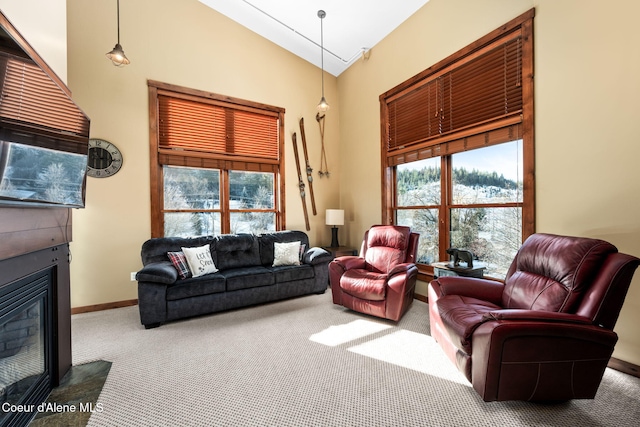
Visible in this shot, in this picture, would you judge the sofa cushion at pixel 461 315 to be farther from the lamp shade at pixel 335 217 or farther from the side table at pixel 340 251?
the lamp shade at pixel 335 217

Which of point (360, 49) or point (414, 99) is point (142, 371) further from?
point (360, 49)

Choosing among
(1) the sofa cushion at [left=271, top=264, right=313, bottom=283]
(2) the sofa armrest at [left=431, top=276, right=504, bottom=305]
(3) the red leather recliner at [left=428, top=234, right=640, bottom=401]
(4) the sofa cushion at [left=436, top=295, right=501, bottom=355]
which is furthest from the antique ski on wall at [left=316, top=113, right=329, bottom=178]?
(3) the red leather recliner at [left=428, top=234, right=640, bottom=401]

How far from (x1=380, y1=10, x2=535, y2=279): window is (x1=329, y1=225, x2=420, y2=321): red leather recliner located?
0.55 metres

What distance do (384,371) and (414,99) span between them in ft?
10.6

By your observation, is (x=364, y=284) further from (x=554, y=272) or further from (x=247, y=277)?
(x=554, y=272)

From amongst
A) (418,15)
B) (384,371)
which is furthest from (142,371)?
(418,15)

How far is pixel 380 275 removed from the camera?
119 inches

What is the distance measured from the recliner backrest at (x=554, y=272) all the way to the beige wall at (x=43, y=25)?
3639 mm

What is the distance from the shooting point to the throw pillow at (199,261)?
10.3 ft

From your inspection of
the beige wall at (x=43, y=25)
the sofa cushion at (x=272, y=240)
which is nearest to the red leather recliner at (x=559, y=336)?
the sofa cushion at (x=272, y=240)

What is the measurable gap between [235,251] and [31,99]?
2608 mm

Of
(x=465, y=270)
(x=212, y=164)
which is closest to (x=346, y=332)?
(x=465, y=270)

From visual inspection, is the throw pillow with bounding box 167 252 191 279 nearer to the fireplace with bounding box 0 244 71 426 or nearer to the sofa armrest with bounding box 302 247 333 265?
the fireplace with bounding box 0 244 71 426

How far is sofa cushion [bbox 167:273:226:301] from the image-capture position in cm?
284
